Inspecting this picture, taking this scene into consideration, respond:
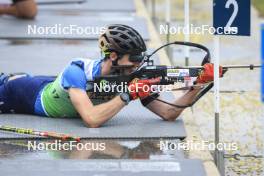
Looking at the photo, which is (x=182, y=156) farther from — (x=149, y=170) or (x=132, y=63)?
(x=132, y=63)

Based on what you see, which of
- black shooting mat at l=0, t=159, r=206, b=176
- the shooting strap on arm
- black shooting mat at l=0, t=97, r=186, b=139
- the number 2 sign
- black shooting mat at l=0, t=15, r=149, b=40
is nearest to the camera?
black shooting mat at l=0, t=159, r=206, b=176

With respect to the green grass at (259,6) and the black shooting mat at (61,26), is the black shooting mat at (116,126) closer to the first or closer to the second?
the black shooting mat at (61,26)

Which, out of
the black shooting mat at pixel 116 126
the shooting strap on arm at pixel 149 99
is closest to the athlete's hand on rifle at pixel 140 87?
the shooting strap on arm at pixel 149 99

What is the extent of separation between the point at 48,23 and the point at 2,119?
5445 mm

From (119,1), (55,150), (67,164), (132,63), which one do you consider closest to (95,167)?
(67,164)

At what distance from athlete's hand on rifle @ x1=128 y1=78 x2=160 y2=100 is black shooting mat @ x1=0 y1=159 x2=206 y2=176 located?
87 centimetres

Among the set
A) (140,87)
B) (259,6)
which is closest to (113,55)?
(140,87)

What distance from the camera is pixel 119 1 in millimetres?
15984

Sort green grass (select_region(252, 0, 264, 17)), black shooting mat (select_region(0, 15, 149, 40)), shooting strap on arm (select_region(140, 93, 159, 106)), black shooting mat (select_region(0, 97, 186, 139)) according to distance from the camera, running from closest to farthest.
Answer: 1. black shooting mat (select_region(0, 97, 186, 139))
2. shooting strap on arm (select_region(140, 93, 159, 106))
3. black shooting mat (select_region(0, 15, 149, 40))
4. green grass (select_region(252, 0, 264, 17))

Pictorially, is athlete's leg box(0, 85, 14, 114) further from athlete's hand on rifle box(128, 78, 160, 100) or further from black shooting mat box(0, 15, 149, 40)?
black shooting mat box(0, 15, 149, 40)

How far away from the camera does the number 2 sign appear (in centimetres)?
678

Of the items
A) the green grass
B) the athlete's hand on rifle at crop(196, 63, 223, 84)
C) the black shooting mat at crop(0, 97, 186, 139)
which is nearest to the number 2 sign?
the athlete's hand on rifle at crop(196, 63, 223, 84)

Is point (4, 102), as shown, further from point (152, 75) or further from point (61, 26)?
point (61, 26)

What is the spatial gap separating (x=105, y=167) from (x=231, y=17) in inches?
57.8
